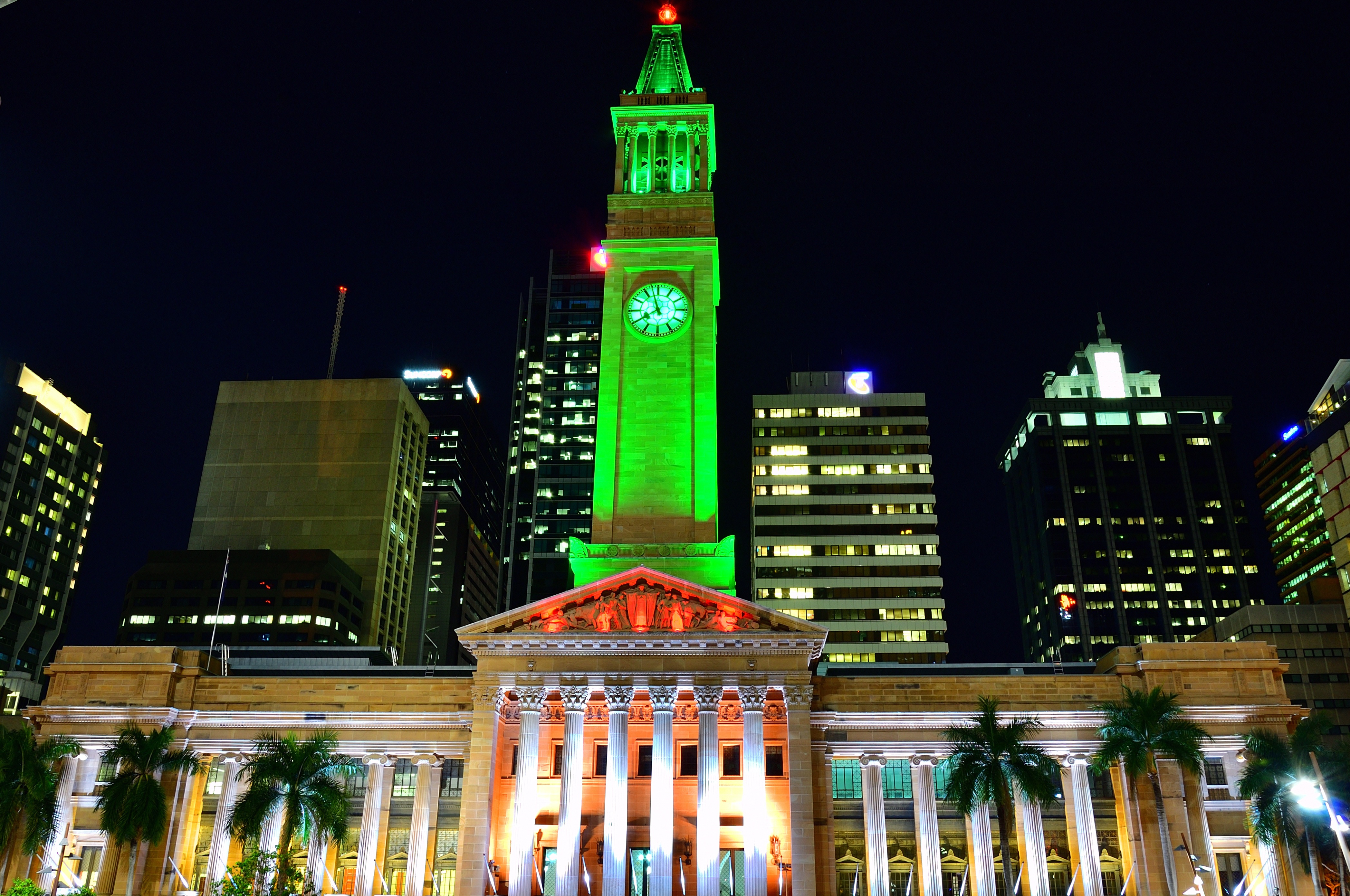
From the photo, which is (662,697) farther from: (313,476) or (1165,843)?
(313,476)

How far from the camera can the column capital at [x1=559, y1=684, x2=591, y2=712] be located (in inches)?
2506

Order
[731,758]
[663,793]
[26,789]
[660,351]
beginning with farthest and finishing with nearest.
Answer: [660,351], [731,758], [663,793], [26,789]

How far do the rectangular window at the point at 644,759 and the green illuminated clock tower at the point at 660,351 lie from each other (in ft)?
36.0

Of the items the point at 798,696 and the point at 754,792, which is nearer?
the point at 754,792

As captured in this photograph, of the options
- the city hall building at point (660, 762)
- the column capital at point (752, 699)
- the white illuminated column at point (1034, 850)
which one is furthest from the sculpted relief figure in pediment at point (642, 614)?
the white illuminated column at point (1034, 850)

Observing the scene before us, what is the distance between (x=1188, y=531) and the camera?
19100cm

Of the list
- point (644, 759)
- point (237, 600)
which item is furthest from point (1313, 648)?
point (237, 600)

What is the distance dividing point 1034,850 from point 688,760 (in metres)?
21.1

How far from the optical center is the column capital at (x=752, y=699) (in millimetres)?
63625

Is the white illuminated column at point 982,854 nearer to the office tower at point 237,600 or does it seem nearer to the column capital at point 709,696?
the column capital at point 709,696

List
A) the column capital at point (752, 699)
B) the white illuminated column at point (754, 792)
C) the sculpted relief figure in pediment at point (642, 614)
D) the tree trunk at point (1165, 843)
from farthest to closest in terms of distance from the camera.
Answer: the sculpted relief figure in pediment at point (642, 614)
the column capital at point (752, 699)
the tree trunk at point (1165, 843)
the white illuminated column at point (754, 792)

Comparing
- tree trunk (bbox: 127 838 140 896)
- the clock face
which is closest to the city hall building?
tree trunk (bbox: 127 838 140 896)

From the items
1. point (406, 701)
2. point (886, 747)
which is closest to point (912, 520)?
point (886, 747)

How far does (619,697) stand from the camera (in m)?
63.8
